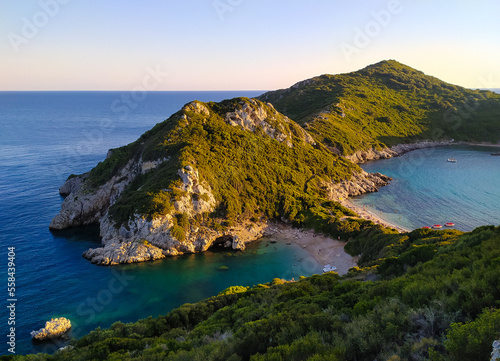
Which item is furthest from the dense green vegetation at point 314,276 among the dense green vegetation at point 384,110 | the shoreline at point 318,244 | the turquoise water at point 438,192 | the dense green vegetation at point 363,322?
the turquoise water at point 438,192

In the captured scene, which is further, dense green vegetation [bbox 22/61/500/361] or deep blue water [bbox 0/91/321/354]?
deep blue water [bbox 0/91/321/354]

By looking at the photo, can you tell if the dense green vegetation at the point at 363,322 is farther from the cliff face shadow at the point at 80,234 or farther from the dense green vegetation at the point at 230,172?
the cliff face shadow at the point at 80,234

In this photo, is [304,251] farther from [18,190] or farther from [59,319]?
[18,190]

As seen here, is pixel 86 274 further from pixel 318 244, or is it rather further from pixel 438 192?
pixel 438 192

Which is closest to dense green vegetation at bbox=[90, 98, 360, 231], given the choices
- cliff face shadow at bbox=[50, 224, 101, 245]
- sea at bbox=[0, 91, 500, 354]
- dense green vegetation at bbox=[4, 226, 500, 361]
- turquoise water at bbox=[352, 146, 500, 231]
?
cliff face shadow at bbox=[50, 224, 101, 245]

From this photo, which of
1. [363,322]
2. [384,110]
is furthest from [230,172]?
[384,110]

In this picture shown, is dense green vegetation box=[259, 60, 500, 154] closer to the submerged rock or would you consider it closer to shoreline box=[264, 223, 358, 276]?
shoreline box=[264, 223, 358, 276]

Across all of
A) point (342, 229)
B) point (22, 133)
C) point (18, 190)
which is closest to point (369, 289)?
point (342, 229)
